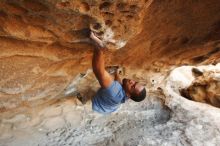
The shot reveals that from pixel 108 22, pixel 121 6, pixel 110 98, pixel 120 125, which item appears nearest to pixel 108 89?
pixel 110 98

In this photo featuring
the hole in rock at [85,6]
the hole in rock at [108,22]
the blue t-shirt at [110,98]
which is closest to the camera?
the hole in rock at [85,6]

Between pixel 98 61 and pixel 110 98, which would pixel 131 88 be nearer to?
pixel 110 98

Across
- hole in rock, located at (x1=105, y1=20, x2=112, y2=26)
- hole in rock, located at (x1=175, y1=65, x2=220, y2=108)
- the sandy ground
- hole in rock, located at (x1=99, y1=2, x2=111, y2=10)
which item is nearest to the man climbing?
hole in rock, located at (x1=105, y1=20, x2=112, y2=26)

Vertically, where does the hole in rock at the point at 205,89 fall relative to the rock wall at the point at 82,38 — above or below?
below

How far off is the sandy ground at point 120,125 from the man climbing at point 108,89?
2.02ft

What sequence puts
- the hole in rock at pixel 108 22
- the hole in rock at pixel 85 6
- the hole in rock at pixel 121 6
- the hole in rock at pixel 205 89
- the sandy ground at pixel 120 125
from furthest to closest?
the hole in rock at pixel 205 89 < the sandy ground at pixel 120 125 < the hole in rock at pixel 108 22 < the hole in rock at pixel 121 6 < the hole in rock at pixel 85 6

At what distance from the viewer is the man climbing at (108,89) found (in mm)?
2297

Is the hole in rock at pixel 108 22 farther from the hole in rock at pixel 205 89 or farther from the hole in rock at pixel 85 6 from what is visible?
the hole in rock at pixel 205 89

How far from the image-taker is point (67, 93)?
3.46 meters

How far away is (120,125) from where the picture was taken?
11.6 ft

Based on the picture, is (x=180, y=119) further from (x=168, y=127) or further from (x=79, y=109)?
(x=79, y=109)

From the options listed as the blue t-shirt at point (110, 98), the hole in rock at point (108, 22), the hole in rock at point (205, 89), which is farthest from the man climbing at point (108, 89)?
the hole in rock at point (205, 89)

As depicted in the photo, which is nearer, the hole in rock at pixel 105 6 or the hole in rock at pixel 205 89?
the hole in rock at pixel 105 6

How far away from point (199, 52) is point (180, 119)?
2.96 feet
